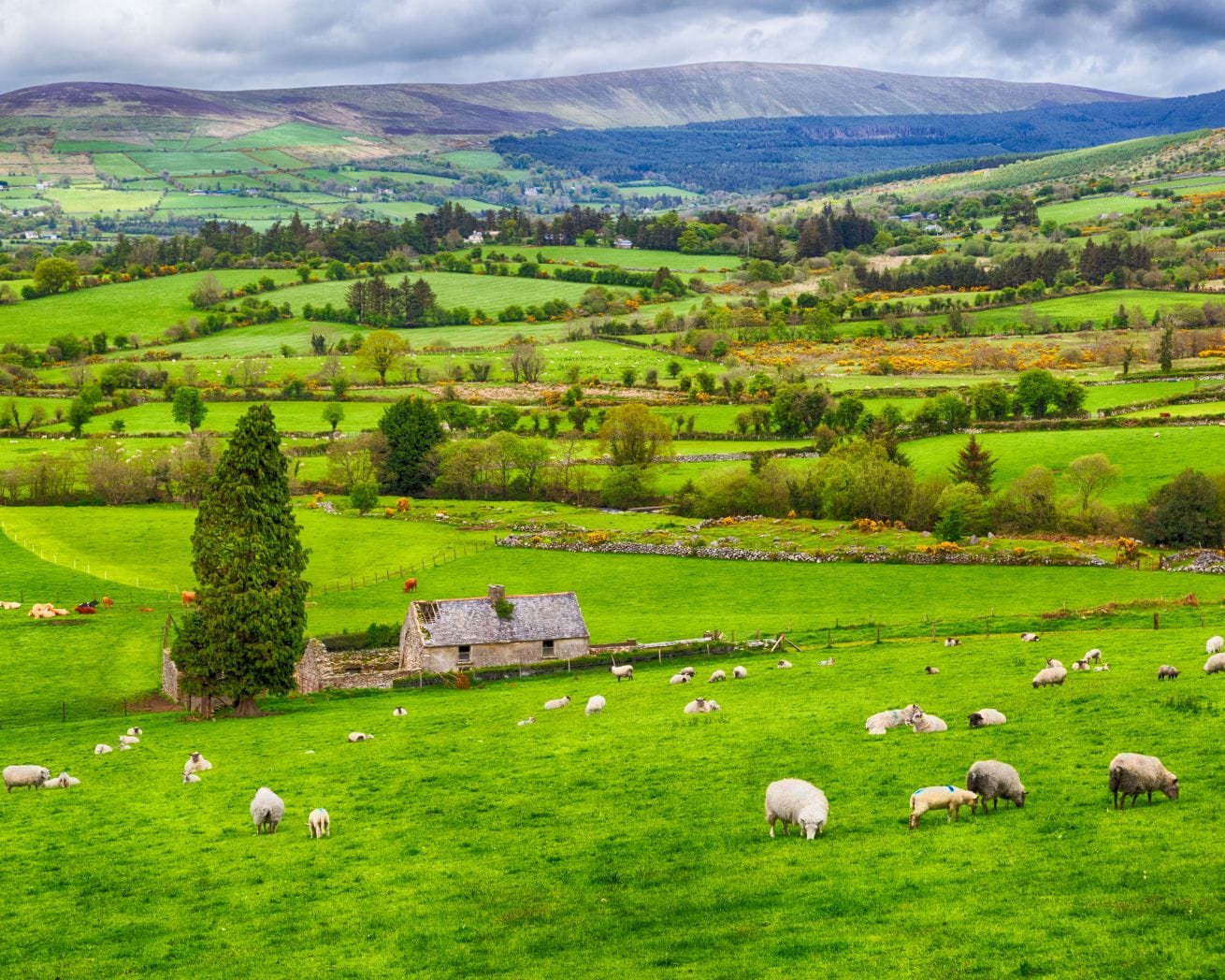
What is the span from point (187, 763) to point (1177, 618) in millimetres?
39640

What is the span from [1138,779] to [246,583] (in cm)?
4038

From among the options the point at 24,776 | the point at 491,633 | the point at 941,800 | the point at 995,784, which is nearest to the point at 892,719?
the point at 995,784

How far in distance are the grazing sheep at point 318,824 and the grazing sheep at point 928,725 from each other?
49.6 ft

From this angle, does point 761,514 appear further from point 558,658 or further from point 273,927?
point 273,927

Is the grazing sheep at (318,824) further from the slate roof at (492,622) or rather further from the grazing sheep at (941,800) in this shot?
the slate roof at (492,622)

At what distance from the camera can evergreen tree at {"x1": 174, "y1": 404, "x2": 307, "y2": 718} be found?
175 ft

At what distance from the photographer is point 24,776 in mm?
36781

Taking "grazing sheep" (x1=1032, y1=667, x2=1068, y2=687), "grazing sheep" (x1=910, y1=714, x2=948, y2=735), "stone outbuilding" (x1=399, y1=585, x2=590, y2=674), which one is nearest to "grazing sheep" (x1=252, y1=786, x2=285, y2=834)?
"grazing sheep" (x1=910, y1=714, x2=948, y2=735)

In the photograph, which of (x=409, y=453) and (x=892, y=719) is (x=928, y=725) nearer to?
(x=892, y=719)

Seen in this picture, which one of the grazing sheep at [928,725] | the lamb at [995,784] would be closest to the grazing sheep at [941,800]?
the lamb at [995,784]

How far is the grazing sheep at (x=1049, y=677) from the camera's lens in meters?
37.2

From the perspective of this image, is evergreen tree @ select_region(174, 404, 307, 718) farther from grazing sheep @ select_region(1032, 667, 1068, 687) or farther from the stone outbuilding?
grazing sheep @ select_region(1032, 667, 1068, 687)

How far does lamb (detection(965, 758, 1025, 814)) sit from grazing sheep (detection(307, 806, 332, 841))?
1472 centimetres

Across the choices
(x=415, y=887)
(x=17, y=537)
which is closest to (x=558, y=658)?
(x=415, y=887)
